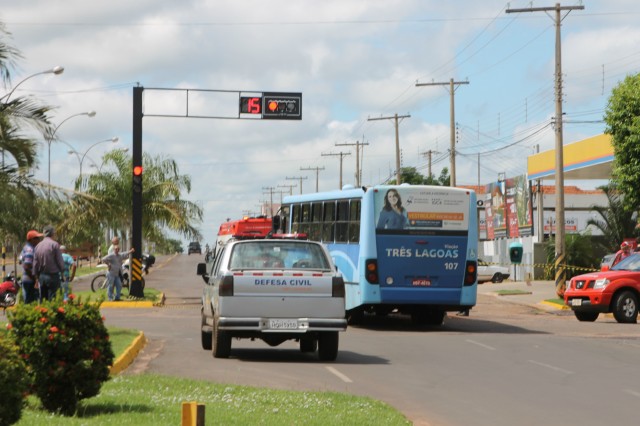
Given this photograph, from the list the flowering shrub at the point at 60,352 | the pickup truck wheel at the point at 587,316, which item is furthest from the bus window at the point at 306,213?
the flowering shrub at the point at 60,352

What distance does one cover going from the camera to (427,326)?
2794cm

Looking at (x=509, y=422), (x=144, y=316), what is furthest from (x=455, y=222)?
(x=509, y=422)

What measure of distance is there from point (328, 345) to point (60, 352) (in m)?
7.89

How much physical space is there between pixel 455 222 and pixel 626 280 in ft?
19.8

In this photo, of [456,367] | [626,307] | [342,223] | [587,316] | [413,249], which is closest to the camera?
[456,367]

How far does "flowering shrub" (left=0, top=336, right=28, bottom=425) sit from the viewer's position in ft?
26.0

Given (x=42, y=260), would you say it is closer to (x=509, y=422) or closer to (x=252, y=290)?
(x=252, y=290)

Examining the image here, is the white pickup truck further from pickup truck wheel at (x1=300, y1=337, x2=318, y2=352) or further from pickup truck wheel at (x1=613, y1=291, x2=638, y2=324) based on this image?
pickup truck wheel at (x1=613, y1=291, x2=638, y2=324)

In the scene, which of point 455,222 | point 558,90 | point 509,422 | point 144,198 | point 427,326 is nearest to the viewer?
point 509,422

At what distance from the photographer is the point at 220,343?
1781 cm

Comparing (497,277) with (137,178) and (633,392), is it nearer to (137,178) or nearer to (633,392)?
(137,178)

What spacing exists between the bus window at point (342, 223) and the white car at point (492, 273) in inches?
1305

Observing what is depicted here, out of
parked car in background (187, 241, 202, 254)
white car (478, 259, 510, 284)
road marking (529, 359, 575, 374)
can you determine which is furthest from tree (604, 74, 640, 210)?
parked car in background (187, 241, 202, 254)

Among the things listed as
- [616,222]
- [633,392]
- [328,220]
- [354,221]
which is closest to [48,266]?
[354,221]
